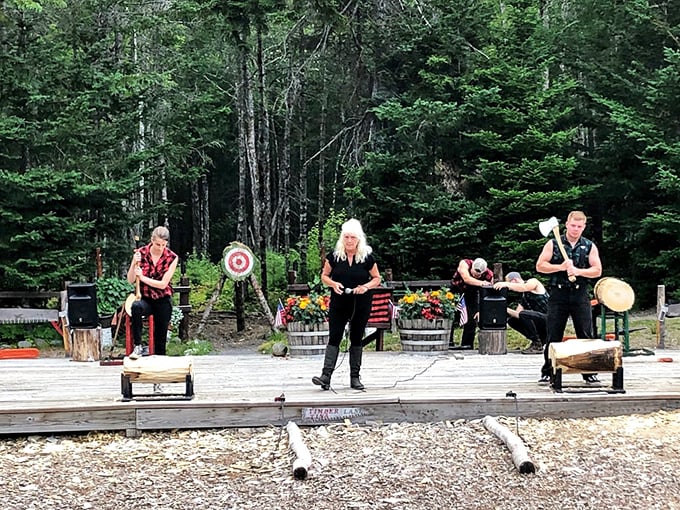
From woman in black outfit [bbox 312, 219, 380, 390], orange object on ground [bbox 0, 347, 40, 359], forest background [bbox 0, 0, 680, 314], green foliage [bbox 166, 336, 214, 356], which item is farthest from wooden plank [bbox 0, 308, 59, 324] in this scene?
woman in black outfit [bbox 312, 219, 380, 390]

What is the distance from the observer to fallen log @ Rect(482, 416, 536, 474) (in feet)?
15.9

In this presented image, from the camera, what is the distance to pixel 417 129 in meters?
14.7

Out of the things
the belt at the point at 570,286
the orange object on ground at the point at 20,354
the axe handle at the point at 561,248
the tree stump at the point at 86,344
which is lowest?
the orange object on ground at the point at 20,354

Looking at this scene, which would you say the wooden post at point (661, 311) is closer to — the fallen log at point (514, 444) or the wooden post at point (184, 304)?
the fallen log at point (514, 444)

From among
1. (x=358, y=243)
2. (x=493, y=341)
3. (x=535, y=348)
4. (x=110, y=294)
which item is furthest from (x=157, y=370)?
(x=110, y=294)

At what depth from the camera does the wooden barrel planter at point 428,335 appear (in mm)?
8992

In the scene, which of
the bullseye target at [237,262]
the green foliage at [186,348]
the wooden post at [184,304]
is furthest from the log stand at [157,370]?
the wooden post at [184,304]

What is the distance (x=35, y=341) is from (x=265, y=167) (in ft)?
28.3

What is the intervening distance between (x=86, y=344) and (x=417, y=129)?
26.6 ft

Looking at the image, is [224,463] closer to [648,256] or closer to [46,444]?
[46,444]

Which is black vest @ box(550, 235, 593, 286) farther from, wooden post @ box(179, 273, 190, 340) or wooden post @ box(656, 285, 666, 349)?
wooden post @ box(179, 273, 190, 340)

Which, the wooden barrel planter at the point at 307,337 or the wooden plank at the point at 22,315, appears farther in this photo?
the wooden plank at the point at 22,315

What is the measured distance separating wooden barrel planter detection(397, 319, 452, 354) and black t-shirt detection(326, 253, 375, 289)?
314cm

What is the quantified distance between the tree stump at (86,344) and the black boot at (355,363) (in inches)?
145
